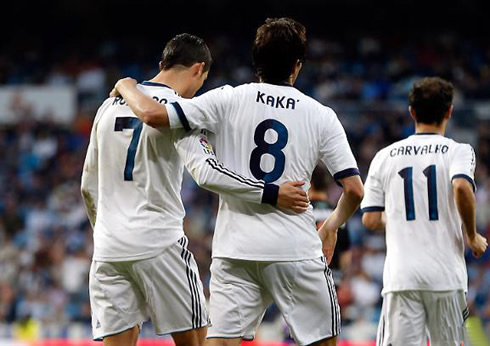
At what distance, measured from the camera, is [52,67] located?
18.5m

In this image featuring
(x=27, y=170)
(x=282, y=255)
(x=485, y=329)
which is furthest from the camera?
(x=27, y=170)

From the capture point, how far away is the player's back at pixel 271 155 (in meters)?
4.14

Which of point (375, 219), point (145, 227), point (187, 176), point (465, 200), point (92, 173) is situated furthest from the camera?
point (187, 176)

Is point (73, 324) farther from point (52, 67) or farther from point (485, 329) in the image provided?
point (52, 67)

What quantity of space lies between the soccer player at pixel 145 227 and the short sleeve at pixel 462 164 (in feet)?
5.01

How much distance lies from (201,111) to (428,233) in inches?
66.5

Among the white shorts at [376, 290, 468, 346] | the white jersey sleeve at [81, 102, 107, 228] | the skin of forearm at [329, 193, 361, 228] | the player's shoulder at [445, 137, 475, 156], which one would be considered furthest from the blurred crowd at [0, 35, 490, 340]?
the skin of forearm at [329, 193, 361, 228]

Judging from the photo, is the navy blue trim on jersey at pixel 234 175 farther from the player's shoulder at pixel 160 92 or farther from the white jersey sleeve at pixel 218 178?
the player's shoulder at pixel 160 92

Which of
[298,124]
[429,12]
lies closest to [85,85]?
[429,12]

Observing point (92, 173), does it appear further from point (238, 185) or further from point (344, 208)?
point (344, 208)

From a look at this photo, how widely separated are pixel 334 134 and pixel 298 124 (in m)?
0.18

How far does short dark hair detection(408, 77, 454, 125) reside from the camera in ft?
17.1

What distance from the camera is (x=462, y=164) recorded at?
4996mm

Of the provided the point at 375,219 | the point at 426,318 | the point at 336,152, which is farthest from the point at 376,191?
the point at 336,152
